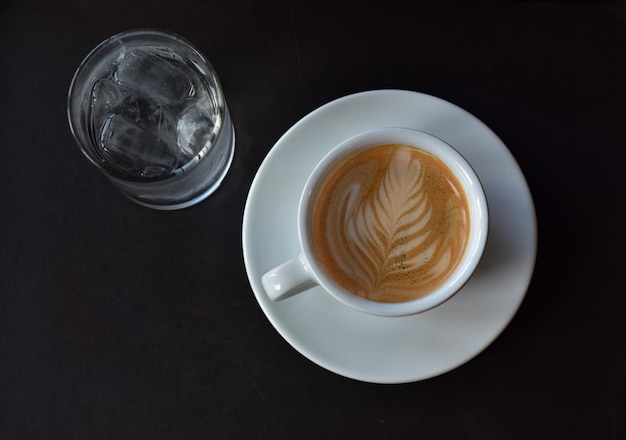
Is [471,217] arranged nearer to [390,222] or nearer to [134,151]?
[390,222]

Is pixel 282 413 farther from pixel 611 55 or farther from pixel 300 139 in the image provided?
pixel 611 55

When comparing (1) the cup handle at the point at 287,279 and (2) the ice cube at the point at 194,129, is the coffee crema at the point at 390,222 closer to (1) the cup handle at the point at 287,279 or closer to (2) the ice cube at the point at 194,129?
(1) the cup handle at the point at 287,279

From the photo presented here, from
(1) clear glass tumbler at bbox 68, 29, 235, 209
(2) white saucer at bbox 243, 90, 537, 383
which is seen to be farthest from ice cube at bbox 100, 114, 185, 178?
(2) white saucer at bbox 243, 90, 537, 383

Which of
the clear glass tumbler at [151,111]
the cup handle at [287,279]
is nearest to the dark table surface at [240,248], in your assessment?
the clear glass tumbler at [151,111]

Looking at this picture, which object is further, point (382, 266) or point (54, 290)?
point (54, 290)

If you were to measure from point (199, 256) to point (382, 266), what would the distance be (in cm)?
33

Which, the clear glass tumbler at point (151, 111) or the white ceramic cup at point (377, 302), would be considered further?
the clear glass tumbler at point (151, 111)

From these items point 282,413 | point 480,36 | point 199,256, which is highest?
point 480,36

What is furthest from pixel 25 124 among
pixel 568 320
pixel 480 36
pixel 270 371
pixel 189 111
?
pixel 568 320

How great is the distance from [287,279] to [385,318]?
19 centimetres

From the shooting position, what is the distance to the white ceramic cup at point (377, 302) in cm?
96

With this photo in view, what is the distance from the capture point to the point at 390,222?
1.04 m

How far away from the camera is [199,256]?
1188 mm

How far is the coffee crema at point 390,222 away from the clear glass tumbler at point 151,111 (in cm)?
23
